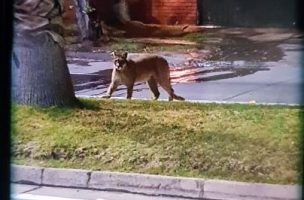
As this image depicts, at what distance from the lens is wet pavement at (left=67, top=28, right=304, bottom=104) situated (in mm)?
3176

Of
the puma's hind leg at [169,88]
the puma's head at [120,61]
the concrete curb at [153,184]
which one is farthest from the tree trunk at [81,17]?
the concrete curb at [153,184]

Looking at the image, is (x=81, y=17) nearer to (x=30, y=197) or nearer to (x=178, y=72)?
(x=178, y=72)

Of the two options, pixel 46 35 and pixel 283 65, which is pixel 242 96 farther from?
pixel 46 35

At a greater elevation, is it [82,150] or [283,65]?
[283,65]

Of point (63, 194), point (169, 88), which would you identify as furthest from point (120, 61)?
point (63, 194)

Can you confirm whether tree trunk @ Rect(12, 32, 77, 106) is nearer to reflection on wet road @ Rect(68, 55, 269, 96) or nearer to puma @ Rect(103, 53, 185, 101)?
reflection on wet road @ Rect(68, 55, 269, 96)

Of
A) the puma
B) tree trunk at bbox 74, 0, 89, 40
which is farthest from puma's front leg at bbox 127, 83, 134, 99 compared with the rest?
tree trunk at bbox 74, 0, 89, 40

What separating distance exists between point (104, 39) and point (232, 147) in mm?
733

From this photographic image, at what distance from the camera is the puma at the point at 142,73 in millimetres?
3436

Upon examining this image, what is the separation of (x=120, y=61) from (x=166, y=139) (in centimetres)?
41

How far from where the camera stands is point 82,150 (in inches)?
136

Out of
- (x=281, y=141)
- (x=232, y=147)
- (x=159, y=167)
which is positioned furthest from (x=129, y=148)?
(x=281, y=141)

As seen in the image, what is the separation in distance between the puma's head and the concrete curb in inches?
18.2

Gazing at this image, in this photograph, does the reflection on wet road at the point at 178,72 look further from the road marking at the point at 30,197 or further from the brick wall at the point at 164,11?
the road marking at the point at 30,197
